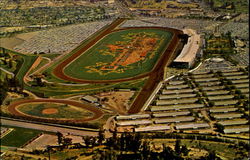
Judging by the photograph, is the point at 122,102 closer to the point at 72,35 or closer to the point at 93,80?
the point at 93,80

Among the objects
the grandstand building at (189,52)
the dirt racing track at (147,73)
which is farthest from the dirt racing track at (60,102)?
the grandstand building at (189,52)

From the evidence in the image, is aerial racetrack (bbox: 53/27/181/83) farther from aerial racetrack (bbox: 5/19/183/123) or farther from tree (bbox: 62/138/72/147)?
tree (bbox: 62/138/72/147)

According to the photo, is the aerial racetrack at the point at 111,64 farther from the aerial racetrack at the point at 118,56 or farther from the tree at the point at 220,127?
the tree at the point at 220,127

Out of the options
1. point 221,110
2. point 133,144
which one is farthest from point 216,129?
point 133,144

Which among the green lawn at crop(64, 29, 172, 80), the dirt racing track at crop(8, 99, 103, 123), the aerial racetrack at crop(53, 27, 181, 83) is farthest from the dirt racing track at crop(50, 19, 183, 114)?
the dirt racing track at crop(8, 99, 103, 123)

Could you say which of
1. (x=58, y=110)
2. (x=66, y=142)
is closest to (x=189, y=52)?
(x=58, y=110)

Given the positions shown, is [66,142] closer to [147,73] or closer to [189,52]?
[147,73]
